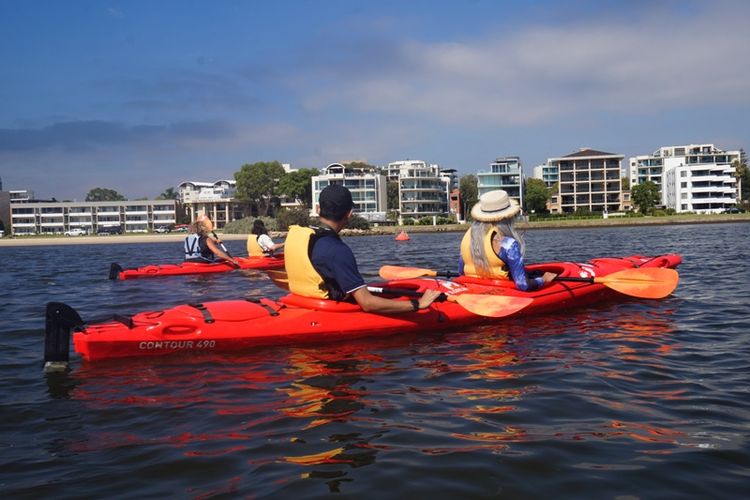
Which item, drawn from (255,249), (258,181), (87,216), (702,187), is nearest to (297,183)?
(258,181)

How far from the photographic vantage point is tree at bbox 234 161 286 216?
109188 millimetres

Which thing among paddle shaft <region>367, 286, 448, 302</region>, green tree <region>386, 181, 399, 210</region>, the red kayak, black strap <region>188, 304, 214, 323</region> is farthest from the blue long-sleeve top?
green tree <region>386, 181, 399, 210</region>

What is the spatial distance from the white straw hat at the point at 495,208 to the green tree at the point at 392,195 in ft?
317

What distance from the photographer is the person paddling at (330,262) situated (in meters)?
6.31

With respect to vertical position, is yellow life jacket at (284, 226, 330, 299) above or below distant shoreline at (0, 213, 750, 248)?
above

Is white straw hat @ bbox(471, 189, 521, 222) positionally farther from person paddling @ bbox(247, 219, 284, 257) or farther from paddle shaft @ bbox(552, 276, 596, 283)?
person paddling @ bbox(247, 219, 284, 257)

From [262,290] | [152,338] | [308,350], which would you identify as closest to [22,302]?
[262,290]

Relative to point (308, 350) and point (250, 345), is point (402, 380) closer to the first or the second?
point (308, 350)

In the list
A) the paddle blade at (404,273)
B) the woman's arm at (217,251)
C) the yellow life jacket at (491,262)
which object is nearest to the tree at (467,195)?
the woman's arm at (217,251)

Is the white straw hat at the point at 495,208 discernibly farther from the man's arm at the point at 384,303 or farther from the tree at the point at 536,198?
the tree at the point at 536,198

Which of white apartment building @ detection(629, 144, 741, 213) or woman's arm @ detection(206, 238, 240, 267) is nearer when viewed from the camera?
woman's arm @ detection(206, 238, 240, 267)

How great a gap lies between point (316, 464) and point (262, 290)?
361 inches

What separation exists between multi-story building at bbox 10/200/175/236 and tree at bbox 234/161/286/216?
13302 mm

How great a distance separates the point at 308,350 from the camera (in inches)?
261
